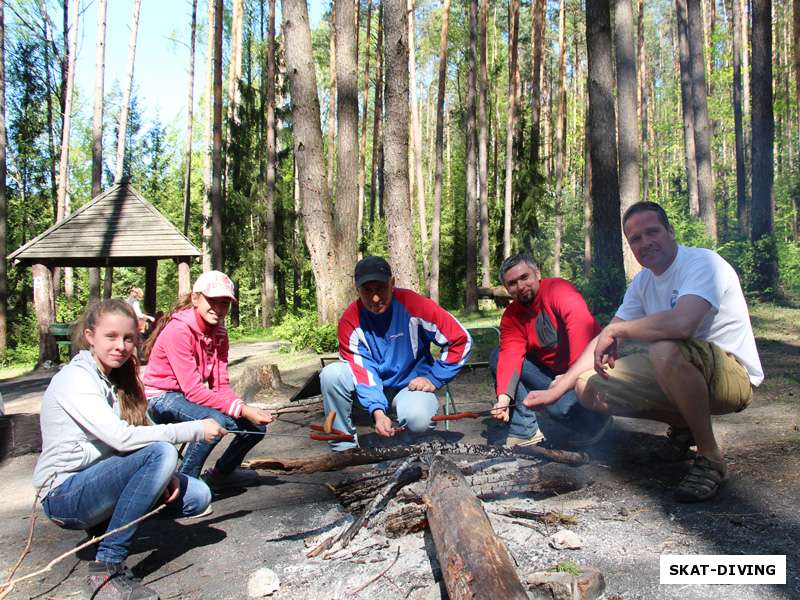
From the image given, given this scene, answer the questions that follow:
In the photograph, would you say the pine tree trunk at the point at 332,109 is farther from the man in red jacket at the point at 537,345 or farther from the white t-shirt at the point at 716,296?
the white t-shirt at the point at 716,296

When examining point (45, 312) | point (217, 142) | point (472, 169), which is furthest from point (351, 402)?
point (472, 169)

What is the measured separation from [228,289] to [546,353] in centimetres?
211

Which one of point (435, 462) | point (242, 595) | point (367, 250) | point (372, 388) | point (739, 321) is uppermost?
point (367, 250)

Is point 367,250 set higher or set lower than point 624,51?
lower

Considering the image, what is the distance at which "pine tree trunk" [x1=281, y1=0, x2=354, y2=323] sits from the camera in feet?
34.6

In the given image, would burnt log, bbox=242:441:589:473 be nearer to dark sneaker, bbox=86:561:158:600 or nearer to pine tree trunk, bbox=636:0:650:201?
dark sneaker, bbox=86:561:158:600

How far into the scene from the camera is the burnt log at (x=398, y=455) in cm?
397

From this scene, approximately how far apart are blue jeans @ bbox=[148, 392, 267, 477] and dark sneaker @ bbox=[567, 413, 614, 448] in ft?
6.81

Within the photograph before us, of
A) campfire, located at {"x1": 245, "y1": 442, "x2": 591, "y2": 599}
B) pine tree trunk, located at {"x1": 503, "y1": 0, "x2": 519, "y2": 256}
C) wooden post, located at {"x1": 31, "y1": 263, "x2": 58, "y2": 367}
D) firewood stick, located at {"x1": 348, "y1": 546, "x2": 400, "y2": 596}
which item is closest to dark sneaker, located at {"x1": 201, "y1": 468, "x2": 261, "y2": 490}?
campfire, located at {"x1": 245, "y1": 442, "x2": 591, "y2": 599}

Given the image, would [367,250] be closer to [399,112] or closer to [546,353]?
[399,112]

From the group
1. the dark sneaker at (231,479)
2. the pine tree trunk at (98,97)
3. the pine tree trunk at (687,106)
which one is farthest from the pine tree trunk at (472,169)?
the dark sneaker at (231,479)

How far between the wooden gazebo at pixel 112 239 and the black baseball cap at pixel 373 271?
381 inches

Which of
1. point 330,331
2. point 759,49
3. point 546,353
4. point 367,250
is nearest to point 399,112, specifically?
point 330,331

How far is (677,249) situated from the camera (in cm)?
371
